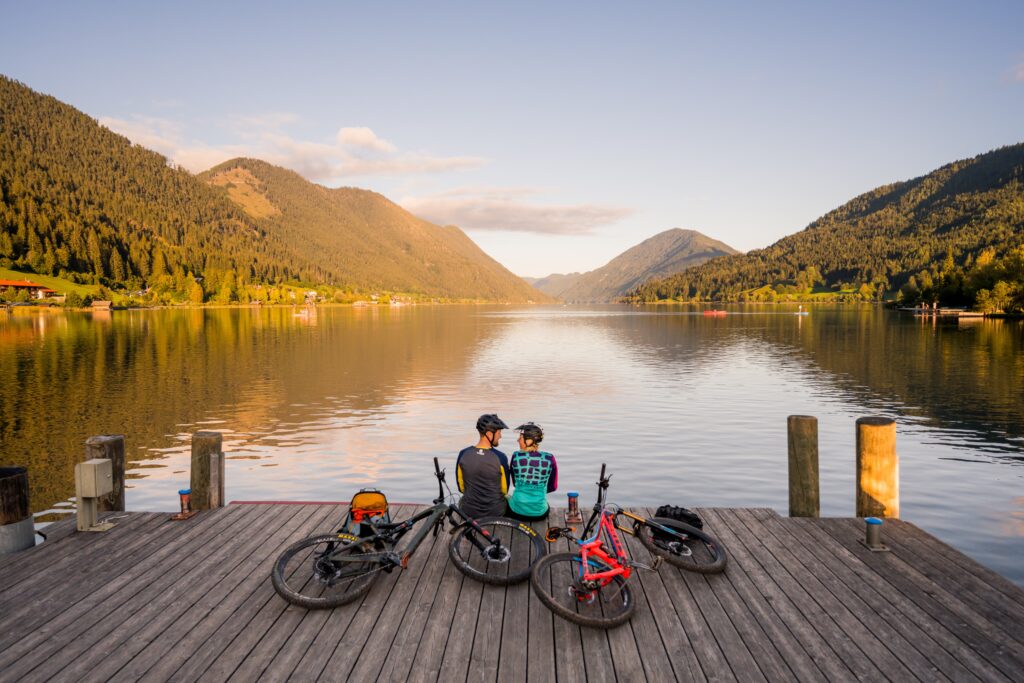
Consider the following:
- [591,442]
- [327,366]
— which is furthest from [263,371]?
[591,442]

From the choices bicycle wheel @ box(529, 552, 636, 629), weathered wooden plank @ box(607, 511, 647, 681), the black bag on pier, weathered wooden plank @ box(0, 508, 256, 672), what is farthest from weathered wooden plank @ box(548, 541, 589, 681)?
weathered wooden plank @ box(0, 508, 256, 672)

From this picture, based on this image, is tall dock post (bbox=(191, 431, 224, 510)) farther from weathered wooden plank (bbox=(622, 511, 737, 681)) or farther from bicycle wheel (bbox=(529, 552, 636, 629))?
weathered wooden plank (bbox=(622, 511, 737, 681))

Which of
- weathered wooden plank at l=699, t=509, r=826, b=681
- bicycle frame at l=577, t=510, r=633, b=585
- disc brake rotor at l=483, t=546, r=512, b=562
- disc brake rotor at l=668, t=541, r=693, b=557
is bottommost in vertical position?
weathered wooden plank at l=699, t=509, r=826, b=681

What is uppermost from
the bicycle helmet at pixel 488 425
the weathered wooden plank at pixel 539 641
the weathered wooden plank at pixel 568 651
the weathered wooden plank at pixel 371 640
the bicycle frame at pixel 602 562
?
the bicycle helmet at pixel 488 425

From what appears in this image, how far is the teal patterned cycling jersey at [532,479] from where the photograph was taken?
34.8 ft

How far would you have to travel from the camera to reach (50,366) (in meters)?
52.6

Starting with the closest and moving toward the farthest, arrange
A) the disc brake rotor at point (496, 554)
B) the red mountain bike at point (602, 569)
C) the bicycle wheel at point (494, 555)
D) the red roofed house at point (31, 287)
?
the red mountain bike at point (602, 569) < the bicycle wheel at point (494, 555) < the disc brake rotor at point (496, 554) < the red roofed house at point (31, 287)

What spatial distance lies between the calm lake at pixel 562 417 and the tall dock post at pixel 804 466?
6.37m

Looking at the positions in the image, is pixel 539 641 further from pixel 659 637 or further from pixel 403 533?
pixel 403 533

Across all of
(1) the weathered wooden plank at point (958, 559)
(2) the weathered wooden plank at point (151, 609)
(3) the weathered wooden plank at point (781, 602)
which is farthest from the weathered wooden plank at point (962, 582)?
(2) the weathered wooden plank at point (151, 609)

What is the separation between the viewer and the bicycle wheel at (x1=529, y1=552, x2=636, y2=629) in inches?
299

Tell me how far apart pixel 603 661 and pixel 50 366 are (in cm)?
6246

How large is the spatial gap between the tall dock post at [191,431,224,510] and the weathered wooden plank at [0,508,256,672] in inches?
20.5

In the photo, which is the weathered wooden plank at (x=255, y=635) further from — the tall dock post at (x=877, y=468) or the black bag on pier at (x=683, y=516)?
the tall dock post at (x=877, y=468)
